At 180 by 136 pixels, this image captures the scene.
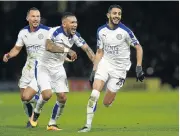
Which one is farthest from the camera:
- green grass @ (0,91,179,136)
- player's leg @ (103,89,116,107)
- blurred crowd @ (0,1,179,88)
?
blurred crowd @ (0,1,179,88)

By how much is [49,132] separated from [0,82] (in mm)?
29865

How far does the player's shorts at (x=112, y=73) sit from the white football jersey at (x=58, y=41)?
0.79 meters

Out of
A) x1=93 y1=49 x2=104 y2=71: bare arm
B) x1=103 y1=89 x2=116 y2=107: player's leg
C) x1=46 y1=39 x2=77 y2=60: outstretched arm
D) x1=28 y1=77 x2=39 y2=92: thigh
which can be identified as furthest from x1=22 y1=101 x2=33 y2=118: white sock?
x1=46 y1=39 x2=77 y2=60: outstretched arm

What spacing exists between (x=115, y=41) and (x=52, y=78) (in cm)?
152

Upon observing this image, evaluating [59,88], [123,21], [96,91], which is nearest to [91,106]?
[96,91]

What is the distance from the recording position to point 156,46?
163 ft

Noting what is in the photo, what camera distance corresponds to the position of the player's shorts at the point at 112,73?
15.4 m

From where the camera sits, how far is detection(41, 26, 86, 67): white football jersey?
1473 centimetres

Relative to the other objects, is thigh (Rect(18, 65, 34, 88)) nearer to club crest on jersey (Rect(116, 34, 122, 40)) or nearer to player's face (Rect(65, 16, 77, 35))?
player's face (Rect(65, 16, 77, 35))

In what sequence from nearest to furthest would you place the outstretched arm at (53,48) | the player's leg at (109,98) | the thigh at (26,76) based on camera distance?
the outstretched arm at (53,48)
the player's leg at (109,98)
the thigh at (26,76)

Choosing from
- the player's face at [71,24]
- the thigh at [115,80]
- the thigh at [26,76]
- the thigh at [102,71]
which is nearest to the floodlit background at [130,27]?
the thigh at [26,76]

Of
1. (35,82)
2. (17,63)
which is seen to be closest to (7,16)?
(17,63)

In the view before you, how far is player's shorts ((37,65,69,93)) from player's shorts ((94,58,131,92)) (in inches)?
28.9

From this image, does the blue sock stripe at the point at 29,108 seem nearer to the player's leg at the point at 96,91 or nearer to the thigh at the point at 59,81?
the thigh at the point at 59,81
